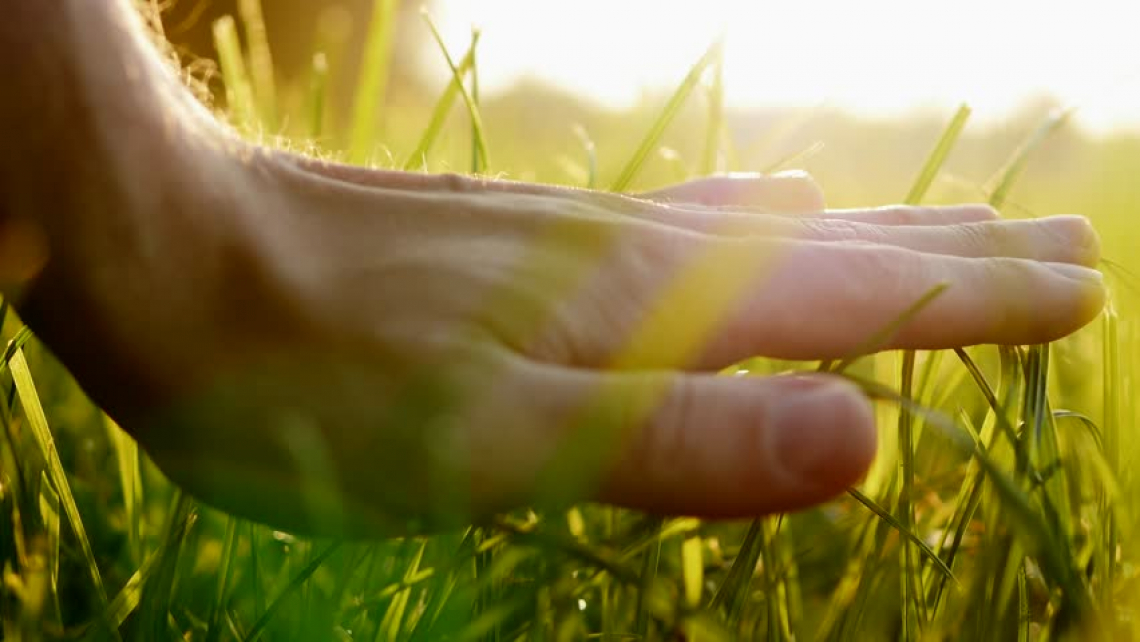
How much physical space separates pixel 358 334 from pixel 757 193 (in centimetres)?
73

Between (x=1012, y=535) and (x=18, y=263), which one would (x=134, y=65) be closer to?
(x=18, y=263)

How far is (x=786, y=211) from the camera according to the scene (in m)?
1.37

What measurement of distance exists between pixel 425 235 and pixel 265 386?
22 cm

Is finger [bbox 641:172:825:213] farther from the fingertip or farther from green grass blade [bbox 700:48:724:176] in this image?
the fingertip

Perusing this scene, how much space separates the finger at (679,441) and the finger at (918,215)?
58cm

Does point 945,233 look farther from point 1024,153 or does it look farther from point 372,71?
point 372,71

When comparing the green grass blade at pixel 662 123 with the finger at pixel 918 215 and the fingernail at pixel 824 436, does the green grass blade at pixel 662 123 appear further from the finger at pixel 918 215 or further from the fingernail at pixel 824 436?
the fingernail at pixel 824 436

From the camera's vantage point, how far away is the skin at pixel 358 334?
2.52ft

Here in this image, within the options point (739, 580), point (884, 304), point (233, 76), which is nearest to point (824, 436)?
point (739, 580)

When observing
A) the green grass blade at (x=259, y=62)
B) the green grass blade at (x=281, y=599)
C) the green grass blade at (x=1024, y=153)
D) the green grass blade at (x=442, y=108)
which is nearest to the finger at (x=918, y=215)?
the green grass blade at (x=1024, y=153)

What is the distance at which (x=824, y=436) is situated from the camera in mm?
728

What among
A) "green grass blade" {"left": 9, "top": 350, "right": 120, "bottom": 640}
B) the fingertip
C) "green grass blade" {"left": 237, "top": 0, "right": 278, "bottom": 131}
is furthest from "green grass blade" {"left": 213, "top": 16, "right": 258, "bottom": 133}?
the fingertip

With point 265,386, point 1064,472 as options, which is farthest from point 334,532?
point 1064,472

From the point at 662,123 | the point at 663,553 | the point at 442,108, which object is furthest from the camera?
the point at 442,108
